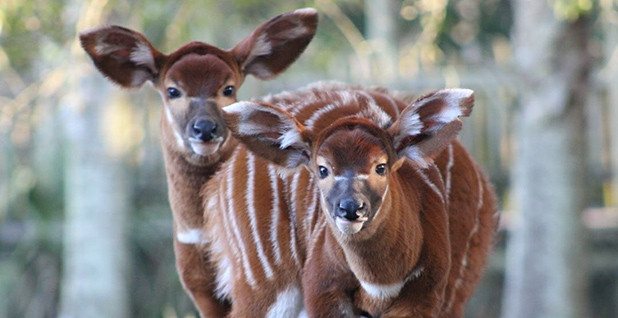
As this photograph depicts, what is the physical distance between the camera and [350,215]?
494 centimetres

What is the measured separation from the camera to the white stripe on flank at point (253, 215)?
5.93m

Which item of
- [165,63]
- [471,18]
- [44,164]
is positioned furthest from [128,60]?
[471,18]

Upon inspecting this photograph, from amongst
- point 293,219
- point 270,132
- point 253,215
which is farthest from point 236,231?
point 270,132

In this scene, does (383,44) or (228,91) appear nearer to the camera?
(228,91)

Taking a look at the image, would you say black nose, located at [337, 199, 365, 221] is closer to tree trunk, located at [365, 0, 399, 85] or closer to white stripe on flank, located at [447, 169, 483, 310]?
white stripe on flank, located at [447, 169, 483, 310]

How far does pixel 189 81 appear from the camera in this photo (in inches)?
252

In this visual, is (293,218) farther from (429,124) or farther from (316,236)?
(429,124)

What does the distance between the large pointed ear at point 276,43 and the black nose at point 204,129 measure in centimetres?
60

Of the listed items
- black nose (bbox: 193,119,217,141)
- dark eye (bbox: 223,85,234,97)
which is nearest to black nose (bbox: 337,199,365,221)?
black nose (bbox: 193,119,217,141)

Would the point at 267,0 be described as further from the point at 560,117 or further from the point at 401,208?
the point at 401,208

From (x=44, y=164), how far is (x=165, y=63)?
997cm

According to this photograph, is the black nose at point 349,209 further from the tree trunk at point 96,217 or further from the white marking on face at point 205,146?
the tree trunk at point 96,217

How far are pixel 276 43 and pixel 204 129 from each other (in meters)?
0.78

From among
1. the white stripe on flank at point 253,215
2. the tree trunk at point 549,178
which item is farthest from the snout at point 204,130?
the tree trunk at point 549,178
